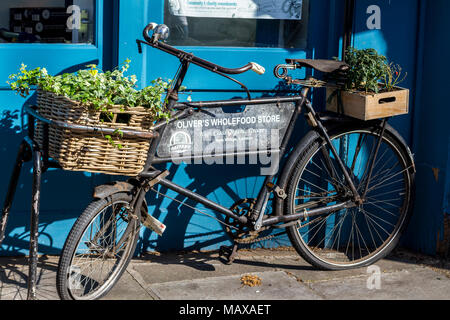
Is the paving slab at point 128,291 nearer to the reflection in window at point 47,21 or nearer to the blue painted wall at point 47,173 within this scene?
the blue painted wall at point 47,173

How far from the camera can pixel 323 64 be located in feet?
14.6

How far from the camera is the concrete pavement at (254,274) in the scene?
422cm

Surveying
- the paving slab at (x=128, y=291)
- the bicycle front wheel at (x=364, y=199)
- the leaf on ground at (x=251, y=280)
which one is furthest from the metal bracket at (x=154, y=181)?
the bicycle front wheel at (x=364, y=199)

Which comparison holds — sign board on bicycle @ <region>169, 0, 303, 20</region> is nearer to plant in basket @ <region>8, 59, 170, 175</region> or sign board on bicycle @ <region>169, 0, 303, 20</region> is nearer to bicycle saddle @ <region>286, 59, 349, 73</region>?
bicycle saddle @ <region>286, 59, 349, 73</region>

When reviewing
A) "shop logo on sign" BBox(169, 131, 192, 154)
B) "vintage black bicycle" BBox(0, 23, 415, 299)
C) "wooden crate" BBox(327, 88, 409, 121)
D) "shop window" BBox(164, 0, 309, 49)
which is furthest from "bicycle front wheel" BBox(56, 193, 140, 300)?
"wooden crate" BBox(327, 88, 409, 121)

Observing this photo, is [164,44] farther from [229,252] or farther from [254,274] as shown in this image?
[254,274]

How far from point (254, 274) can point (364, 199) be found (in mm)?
929

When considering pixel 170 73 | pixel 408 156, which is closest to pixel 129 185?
pixel 170 73

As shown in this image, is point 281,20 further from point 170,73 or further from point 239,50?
point 170,73

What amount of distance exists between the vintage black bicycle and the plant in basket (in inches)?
5.8

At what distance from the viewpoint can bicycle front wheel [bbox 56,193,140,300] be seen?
3.73 m

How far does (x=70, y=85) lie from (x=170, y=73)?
3.64 ft

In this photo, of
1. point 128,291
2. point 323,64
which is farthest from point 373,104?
point 128,291

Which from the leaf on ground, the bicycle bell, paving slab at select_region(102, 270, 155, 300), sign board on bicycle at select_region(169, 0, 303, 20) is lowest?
paving slab at select_region(102, 270, 155, 300)
